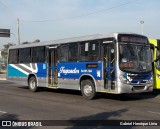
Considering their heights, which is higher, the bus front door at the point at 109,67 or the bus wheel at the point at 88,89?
the bus front door at the point at 109,67

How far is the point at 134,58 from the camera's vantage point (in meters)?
14.7

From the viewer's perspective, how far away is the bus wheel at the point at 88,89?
615 inches

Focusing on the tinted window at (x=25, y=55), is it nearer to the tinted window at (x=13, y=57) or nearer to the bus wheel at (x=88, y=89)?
the tinted window at (x=13, y=57)

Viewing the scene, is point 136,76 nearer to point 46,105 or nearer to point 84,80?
point 84,80

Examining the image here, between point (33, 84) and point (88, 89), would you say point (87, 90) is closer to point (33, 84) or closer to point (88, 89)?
point (88, 89)

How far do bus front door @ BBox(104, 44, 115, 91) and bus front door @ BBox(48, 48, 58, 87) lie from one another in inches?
166

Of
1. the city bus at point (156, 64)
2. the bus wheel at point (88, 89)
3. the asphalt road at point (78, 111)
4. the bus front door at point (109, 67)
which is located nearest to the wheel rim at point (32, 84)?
the bus wheel at point (88, 89)

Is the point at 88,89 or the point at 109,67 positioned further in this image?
the point at 88,89

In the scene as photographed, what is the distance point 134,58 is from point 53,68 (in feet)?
18.0

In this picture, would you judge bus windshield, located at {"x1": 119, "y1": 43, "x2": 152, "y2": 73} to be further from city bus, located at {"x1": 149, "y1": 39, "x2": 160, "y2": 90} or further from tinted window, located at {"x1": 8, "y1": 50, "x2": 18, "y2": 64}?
tinted window, located at {"x1": 8, "y1": 50, "x2": 18, "y2": 64}

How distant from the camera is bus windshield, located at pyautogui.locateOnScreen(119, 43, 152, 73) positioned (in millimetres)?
14445

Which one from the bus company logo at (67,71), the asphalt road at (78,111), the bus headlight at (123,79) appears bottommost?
the asphalt road at (78,111)

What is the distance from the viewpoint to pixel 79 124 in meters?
9.48

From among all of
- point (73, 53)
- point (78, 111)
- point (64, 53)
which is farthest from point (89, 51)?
point (78, 111)
